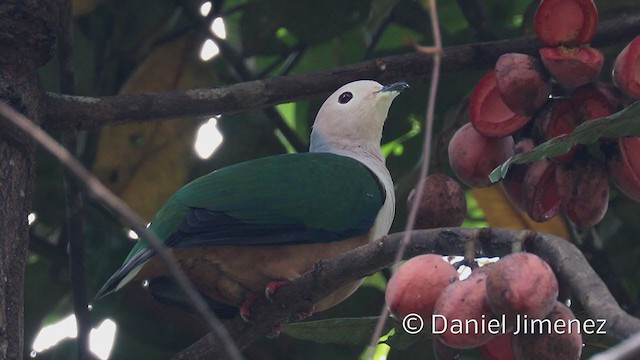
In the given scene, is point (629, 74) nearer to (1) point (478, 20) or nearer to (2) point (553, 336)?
(2) point (553, 336)

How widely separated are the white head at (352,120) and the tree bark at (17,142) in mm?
1521

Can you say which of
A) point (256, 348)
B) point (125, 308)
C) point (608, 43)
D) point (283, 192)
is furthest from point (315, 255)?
point (608, 43)

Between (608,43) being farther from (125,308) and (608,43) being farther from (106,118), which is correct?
(125,308)

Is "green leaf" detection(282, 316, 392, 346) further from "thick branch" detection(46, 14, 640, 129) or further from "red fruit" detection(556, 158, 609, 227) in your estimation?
"thick branch" detection(46, 14, 640, 129)

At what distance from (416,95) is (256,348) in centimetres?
117

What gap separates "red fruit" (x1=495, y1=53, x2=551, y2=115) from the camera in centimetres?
293

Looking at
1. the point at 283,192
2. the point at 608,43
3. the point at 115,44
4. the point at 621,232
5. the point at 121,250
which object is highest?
the point at 115,44

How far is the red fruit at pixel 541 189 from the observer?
2877 millimetres

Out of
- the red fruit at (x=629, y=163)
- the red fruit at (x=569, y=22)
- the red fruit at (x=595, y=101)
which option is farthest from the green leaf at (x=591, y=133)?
the red fruit at (x=569, y=22)

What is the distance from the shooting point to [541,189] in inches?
114

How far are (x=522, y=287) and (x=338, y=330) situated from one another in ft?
3.26

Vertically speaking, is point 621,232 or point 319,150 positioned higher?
point 319,150

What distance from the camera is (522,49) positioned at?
341cm

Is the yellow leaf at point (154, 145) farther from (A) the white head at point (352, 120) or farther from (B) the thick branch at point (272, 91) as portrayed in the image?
(B) the thick branch at point (272, 91)
